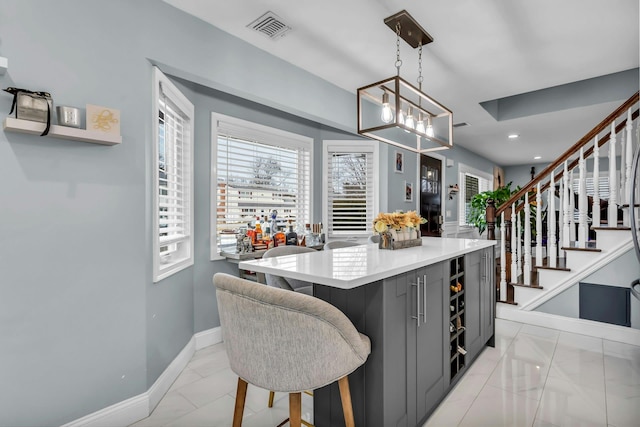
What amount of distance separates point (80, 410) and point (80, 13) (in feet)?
6.85

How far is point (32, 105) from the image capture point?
1484 mm

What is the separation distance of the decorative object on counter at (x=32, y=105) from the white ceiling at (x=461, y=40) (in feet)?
3.58

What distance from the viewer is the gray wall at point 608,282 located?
2957 millimetres

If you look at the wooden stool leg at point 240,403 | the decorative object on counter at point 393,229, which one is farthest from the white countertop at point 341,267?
the wooden stool leg at point 240,403

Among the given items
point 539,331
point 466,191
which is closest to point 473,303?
point 539,331

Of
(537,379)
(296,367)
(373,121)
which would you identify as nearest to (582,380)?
(537,379)

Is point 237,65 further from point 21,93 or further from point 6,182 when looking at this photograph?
point 6,182

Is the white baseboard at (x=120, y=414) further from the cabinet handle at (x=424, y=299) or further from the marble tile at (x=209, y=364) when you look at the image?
the cabinet handle at (x=424, y=299)

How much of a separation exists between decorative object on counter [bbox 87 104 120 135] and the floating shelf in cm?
4

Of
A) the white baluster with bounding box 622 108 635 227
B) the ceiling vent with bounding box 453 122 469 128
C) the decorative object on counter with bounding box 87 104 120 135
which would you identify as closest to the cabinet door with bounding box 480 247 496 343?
the white baluster with bounding box 622 108 635 227

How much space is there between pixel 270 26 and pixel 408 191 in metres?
3.22

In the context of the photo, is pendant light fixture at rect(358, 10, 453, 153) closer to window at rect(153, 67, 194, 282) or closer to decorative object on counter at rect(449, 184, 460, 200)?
window at rect(153, 67, 194, 282)

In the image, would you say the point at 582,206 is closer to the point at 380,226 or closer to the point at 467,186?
the point at 380,226

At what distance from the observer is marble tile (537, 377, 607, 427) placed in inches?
73.1
